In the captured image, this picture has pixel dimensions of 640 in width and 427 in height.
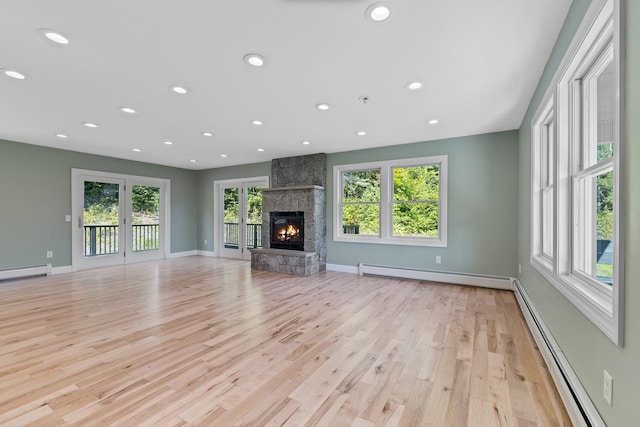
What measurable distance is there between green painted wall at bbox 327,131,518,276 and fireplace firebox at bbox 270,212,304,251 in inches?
83.4

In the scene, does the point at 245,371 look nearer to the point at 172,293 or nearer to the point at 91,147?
the point at 172,293

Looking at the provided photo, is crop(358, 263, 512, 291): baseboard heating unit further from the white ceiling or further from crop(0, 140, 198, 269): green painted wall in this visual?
crop(0, 140, 198, 269): green painted wall

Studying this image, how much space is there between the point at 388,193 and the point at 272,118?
102 inches

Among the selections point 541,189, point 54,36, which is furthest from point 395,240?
point 54,36

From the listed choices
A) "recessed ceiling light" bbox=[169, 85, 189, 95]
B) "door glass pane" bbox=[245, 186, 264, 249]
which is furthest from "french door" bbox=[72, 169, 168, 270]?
"recessed ceiling light" bbox=[169, 85, 189, 95]

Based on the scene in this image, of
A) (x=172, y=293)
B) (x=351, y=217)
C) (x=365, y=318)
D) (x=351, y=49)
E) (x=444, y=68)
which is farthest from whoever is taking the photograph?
(x=351, y=217)

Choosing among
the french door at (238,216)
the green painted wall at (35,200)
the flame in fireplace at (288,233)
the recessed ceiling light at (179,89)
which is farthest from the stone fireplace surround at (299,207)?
the green painted wall at (35,200)

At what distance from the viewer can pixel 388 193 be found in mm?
5199

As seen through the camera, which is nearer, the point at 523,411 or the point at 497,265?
the point at 523,411

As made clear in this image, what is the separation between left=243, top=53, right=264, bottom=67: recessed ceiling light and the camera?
7.36ft

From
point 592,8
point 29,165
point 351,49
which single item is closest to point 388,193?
point 351,49

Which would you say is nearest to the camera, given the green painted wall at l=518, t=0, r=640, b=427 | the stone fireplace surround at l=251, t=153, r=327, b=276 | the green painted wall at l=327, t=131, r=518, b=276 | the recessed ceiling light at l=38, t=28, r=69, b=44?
the green painted wall at l=518, t=0, r=640, b=427

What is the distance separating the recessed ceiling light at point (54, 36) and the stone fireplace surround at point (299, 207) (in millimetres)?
3950

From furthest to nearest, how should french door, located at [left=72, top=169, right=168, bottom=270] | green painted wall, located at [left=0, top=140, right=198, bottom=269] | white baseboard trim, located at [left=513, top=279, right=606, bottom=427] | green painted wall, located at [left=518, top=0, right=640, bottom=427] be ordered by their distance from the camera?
1. french door, located at [left=72, top=169, right=168, bottom=270]
2. green painted wall, located at [left=0, top=140, right=198, bottom=269]
3. white baseboard trim, located at [left=513, top=279, right=606, bottom=427]
4. green painted wall, located at [left=518, top=0, right=640, bottom=427]
